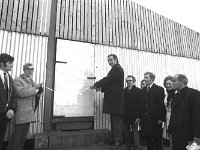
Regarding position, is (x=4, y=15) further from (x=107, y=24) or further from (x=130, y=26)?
(x=130, y=26)

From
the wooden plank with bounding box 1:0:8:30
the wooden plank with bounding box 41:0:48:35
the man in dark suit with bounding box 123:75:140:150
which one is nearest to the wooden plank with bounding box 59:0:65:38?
the wooden plank with bounding box 41:0:48:35

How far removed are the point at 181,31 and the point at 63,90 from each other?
5.56 metres

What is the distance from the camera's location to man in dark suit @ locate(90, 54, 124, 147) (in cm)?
395

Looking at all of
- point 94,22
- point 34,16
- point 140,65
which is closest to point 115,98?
point 140,65

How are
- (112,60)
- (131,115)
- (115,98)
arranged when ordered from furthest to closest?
(131,115) → (112,60) → (115,98)

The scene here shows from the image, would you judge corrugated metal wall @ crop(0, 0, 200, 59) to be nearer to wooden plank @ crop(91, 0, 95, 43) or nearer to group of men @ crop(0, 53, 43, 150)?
wooden plank @ crop(91, 0, 95, 43)

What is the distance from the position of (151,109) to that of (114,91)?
0.92 m

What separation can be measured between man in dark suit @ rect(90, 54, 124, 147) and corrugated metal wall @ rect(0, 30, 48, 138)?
1.74m

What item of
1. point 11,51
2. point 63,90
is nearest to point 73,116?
point 63,90

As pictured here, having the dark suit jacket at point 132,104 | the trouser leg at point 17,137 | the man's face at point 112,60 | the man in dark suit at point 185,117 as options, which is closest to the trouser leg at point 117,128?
the dark suit jacket at point 132,104

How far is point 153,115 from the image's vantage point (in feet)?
11.6

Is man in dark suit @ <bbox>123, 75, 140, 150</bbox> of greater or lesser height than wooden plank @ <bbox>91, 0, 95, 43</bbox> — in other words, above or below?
below

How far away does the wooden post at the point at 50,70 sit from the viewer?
479 centimetres

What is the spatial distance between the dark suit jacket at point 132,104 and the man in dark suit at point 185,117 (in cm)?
154
